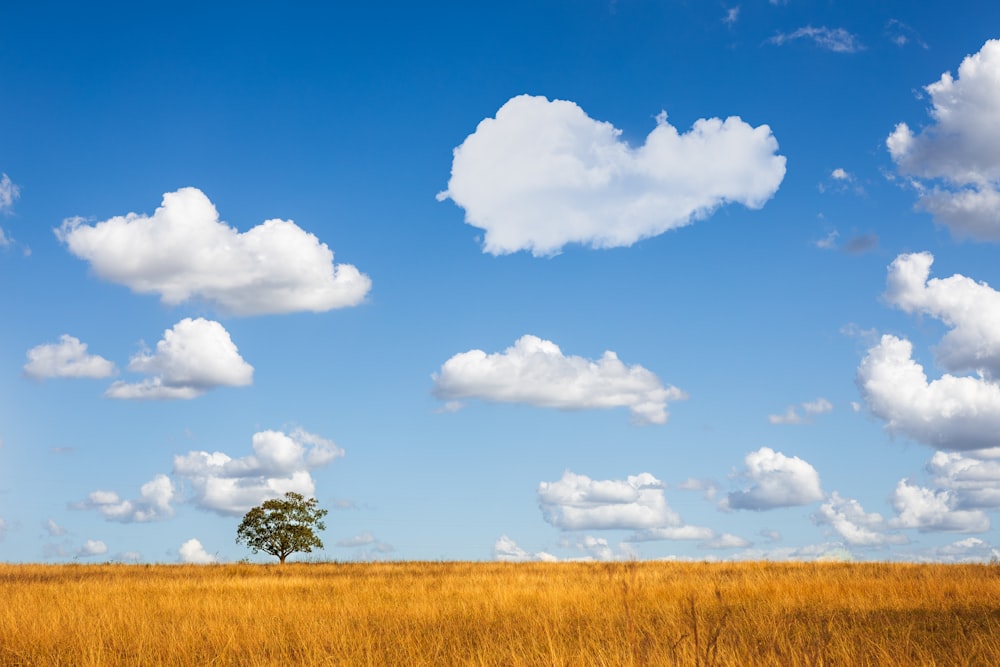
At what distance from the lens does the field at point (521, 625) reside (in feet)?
30.0

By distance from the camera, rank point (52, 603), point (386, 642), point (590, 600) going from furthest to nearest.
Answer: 1. point (52, 603)
2. point (590, 600)
3. point (386, 642)

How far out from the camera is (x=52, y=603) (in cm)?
1716

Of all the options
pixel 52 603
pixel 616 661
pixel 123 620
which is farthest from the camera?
pixel 52 603

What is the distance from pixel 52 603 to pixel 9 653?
597 centimetres

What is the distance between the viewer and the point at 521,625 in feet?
42.7

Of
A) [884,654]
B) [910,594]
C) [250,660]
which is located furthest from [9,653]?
[910,594]

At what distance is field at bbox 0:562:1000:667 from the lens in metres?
9.14

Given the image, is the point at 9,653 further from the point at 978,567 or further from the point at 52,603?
the point at 978,567

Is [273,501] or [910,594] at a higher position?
[273,501]

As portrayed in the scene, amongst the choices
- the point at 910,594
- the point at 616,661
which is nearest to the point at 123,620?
the point at 616,661

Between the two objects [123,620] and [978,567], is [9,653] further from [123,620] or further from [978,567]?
[978,567]

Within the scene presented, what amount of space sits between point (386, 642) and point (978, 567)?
2126cm

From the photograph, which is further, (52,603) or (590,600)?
(52,603)

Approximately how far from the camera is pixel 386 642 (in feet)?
37.9
